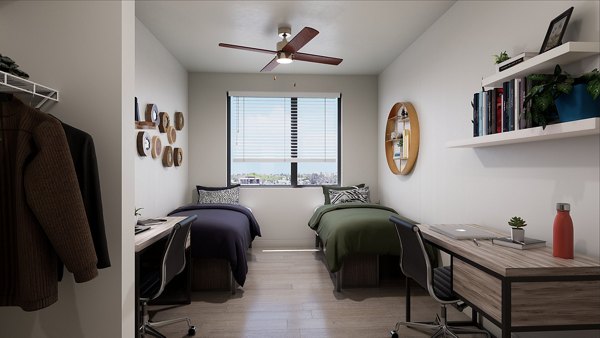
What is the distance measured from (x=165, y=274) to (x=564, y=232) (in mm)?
2294

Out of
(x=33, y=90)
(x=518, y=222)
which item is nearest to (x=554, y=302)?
(x=518, y=222)

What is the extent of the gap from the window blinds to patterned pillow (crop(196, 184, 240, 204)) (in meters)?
0.58

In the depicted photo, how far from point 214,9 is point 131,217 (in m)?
2.18

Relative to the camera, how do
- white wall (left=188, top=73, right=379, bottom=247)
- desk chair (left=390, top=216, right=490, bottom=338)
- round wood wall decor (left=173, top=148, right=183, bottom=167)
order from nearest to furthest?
1. desk chair (left=390, top=216, right=490, bottom=338)
2. round wood wall decor (left=173, top=148, right=183, bottom=167)
3. white wall (left=188, top=73, right=379, bottom=247)

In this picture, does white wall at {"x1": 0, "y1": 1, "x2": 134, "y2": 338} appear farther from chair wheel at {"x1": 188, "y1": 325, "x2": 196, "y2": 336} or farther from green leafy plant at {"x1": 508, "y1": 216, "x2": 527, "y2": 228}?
green leafy plant at {"x1": 508, "y1": 216, "x2": 527, "y2": 228}

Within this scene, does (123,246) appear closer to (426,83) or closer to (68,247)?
(68,247)

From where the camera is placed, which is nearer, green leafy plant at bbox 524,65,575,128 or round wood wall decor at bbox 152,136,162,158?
green leafy plant at bbox 524,65,575,128

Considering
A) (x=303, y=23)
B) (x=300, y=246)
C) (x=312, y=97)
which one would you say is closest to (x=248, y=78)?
(x=312, y=97)

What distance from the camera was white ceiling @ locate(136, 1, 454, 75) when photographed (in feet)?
10.3


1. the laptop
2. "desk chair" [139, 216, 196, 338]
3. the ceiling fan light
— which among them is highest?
the ceiling fan light

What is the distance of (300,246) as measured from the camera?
212 inches

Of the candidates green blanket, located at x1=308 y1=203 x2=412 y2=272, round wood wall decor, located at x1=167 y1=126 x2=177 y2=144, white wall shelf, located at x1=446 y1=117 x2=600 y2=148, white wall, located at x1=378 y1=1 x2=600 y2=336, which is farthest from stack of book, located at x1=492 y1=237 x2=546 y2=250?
round wood wall decor, located at x1=167 y1=126 x2=177 y2=144

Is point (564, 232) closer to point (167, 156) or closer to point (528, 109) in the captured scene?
point (528, 109)

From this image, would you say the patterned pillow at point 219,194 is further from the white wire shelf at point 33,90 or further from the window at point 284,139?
the white wire shelf at point 33,90
